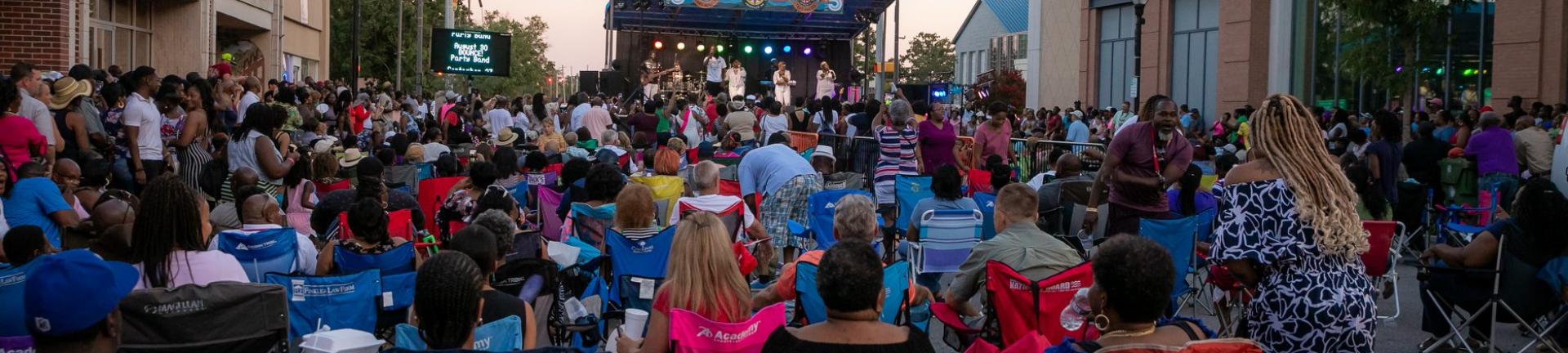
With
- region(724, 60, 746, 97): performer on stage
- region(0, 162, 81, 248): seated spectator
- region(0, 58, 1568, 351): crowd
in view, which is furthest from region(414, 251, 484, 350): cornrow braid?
region(724, 60, 746, 97): performer on stage

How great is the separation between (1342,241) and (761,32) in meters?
33.3

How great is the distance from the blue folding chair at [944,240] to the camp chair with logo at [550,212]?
3.25 metres

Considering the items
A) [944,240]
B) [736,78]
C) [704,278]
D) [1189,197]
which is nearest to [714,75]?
[736,78]

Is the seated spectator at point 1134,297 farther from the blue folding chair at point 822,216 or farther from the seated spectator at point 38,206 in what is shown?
the seated spectator at point 38,206

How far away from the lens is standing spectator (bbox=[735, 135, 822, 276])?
9750mm

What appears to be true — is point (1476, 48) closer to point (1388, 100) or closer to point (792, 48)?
point (1388, 100)

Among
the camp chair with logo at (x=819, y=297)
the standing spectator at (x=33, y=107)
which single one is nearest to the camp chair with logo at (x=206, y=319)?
the camp chair with logo at (x=819, y=297)

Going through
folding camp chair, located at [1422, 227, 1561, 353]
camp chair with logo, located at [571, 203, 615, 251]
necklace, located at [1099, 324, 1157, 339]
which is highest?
necklace, located at [1099, 324, 1157, 339]

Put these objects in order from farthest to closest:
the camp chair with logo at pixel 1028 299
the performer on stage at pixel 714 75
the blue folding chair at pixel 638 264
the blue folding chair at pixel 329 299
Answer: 1. the performer on stage at pixel 714 75
2. the blue folding chair at pixel 638 264
3. the blue folding chair at pixel 329 299
4. the camp chair with logo at pixel 1028 299

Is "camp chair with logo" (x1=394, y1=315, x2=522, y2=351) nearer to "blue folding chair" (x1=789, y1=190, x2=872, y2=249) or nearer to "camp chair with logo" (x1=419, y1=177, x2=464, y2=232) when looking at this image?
"blue folding chair" (x1=789, y1=190, x2=872, y2=249)

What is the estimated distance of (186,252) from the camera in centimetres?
544

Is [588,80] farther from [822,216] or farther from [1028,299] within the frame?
[1028,299]

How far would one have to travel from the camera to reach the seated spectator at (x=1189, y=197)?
30.5 ft

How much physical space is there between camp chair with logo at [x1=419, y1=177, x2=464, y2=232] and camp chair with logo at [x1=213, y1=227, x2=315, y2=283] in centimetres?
393
